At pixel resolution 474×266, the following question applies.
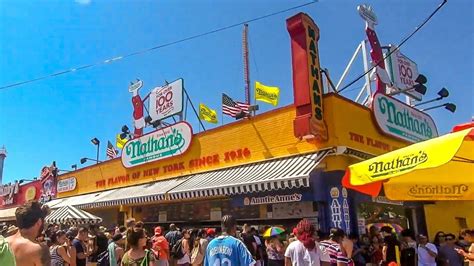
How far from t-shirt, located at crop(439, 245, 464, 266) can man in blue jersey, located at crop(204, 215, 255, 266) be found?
6375 millimetres

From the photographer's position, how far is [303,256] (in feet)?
20.9

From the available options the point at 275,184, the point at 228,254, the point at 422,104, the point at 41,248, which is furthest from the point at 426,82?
the point at 41,248

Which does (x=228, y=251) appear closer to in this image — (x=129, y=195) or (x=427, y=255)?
(x=427, y=255)

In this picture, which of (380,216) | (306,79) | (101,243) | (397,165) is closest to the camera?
(397,165)

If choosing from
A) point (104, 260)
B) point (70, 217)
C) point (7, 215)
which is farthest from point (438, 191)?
point (7, 215)

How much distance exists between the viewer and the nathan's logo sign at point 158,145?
51.3 ft

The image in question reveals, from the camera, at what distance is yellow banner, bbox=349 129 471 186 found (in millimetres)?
5039

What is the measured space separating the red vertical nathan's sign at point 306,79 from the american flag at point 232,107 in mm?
2964

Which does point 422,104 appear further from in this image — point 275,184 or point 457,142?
point 457,142

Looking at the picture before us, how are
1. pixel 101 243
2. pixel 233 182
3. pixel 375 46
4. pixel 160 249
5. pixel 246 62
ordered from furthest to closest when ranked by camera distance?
pixel 246 62, pixel 375 46, pixel 233 182, pixel 101 243, pixel 160 249

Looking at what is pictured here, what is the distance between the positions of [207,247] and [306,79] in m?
6.74

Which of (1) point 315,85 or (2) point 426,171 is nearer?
(2) point 426,171

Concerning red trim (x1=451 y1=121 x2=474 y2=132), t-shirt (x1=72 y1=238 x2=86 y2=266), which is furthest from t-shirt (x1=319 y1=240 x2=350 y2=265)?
t-shirt (x1=72 y1=238 x2=86 y2=266)

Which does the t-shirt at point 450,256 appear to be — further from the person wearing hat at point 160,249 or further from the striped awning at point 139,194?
the striped awning at point 139,194
